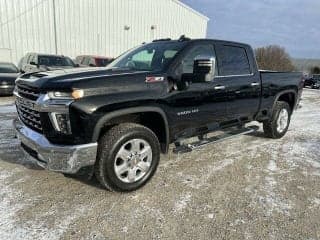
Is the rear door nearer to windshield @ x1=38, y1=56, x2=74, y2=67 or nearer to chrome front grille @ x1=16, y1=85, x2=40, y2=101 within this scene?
chrome front grille @ x1=16, y1=85, x2=40, y2=101

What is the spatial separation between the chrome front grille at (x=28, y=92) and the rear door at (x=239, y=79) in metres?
2.54

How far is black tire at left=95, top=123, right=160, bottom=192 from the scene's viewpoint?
11.5 ft

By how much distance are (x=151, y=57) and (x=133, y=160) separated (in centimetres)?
159

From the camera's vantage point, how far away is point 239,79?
203 inches

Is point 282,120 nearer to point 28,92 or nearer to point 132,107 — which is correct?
point 132,107

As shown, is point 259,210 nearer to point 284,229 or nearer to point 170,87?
point 284,229

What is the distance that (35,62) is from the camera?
14.2 metres

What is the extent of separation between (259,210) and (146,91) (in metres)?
1.89

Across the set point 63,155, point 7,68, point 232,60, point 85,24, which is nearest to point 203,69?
point 232,60

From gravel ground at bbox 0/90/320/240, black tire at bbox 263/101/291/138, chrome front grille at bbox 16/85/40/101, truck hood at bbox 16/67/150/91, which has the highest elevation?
truck hood at bbox 16/67/150/91

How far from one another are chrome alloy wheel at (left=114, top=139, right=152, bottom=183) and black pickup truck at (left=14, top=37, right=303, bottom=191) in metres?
0.01

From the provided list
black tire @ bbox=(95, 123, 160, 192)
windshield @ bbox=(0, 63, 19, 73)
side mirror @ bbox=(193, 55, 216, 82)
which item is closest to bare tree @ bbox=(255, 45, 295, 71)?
windshield @ bbox=(0, 63, 19, 73)

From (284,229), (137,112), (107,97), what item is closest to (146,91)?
(137,112)

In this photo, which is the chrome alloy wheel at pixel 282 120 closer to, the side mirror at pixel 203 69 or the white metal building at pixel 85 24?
the side mirror at pixel 203 69
